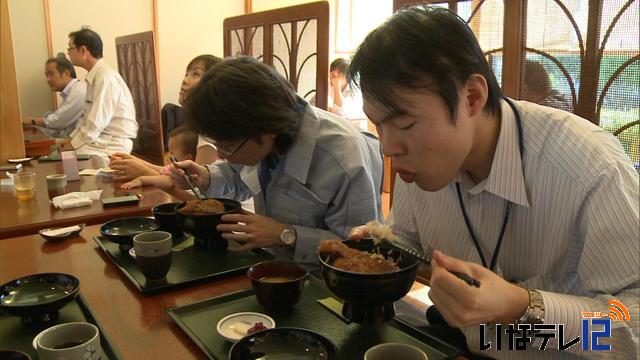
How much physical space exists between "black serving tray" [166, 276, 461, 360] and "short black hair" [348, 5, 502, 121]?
1.46 feet

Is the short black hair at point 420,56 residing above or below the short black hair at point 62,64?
below

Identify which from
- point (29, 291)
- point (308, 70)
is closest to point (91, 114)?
point (308, 70)

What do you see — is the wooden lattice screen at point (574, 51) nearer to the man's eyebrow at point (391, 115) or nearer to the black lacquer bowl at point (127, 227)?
the man's eyebrow at point (391, 115)

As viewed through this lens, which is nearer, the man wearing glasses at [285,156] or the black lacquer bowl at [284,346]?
the black lacquer bowl at [284,346]

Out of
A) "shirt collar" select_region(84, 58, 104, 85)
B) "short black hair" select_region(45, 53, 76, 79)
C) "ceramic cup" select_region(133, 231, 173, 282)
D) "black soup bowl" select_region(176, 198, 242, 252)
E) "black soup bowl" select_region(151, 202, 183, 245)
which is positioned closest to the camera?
"ceramic cup" select_region(133, 231, 173, 282)

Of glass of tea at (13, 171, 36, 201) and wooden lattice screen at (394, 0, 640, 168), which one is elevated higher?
wooden lattice screen at (394, 0, 640, 168)

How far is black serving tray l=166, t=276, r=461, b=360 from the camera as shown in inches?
38.8

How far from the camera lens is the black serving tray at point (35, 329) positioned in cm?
99

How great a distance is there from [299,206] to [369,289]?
74 cm

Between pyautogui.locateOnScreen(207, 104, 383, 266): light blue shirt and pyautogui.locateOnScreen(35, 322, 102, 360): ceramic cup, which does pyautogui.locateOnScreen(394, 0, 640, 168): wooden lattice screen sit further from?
pyautogui.locateOnScreen(35, 322, 102, 360): ceramic cup

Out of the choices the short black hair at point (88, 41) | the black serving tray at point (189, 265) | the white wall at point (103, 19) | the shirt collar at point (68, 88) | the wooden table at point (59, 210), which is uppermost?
the white wall at point (103, 19)

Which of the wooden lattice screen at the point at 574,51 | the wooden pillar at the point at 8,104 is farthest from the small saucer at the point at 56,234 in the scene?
the wooden pillar at the point at 8,104

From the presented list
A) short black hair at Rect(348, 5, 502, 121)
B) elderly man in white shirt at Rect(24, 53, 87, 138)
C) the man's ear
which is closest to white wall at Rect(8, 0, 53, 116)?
elderly man in white shirt at Rect(24, 53, 87, 138)

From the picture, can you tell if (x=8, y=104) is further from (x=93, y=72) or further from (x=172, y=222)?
(x=172, y=222)
